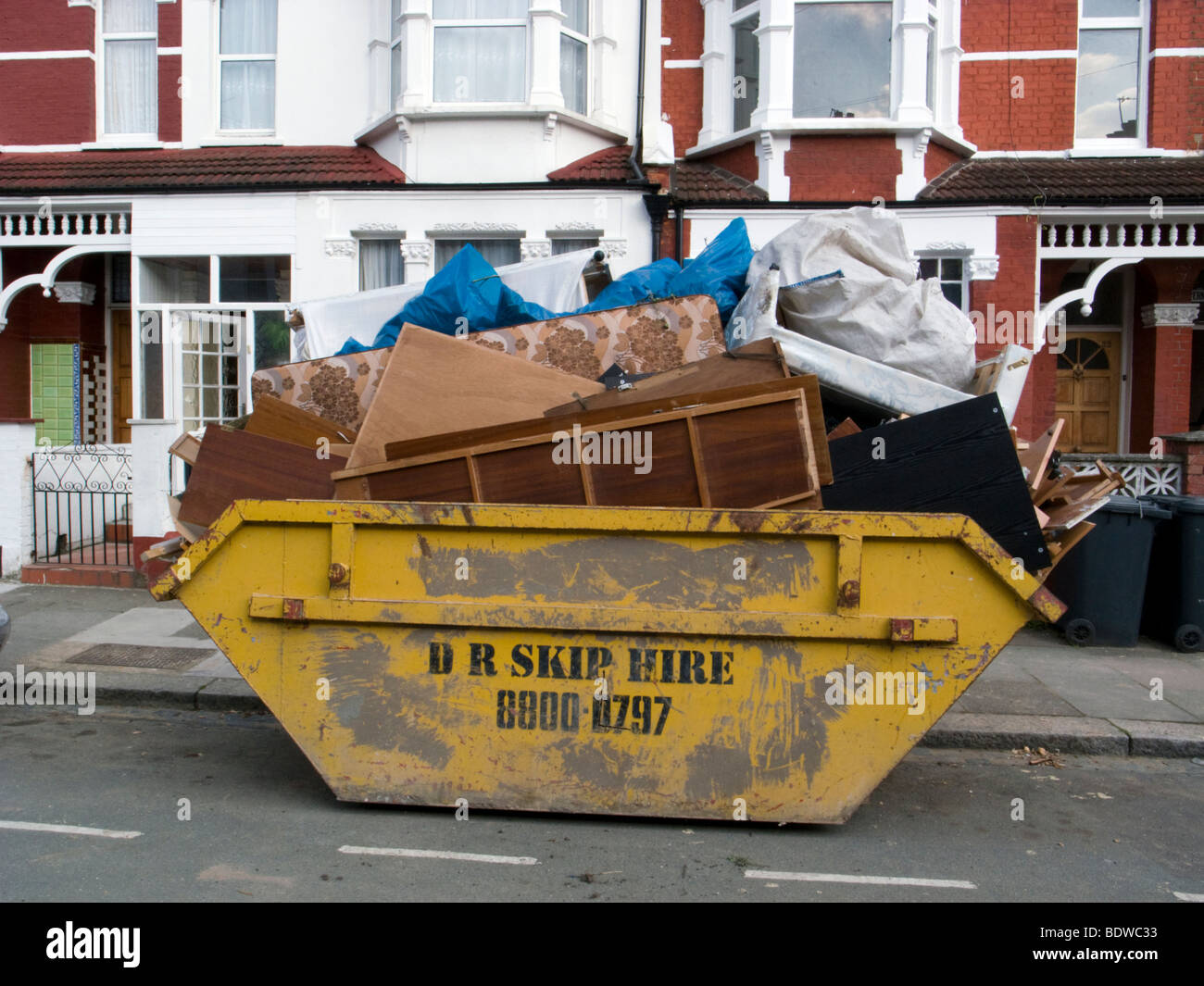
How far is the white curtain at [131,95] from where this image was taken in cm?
1157

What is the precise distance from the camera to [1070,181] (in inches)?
396

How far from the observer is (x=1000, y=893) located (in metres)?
3.90

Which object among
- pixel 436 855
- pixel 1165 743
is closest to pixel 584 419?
pixel 436 855

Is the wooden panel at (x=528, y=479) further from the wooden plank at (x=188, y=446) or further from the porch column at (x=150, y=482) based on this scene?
the porch column at (x=150, y=482)

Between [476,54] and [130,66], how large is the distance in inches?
171

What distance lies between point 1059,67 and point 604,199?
5.21 metres

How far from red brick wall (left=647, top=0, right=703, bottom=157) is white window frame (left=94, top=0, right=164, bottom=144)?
5879 mm

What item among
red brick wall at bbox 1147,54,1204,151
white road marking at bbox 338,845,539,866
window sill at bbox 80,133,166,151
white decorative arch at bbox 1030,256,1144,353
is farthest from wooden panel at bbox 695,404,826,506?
window sill at bbox 80,133,166,151

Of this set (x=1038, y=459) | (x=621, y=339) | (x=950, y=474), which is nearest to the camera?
(x=950, y=474)

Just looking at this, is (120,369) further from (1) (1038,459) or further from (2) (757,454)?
(1) (1038,459)

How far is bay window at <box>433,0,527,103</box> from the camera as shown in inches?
416

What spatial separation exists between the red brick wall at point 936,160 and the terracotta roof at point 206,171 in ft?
17.9

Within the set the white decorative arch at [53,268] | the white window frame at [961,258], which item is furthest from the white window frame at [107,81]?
the white window frame at [961,258]

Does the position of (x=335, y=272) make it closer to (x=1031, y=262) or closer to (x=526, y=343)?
(x=526, y=343)
